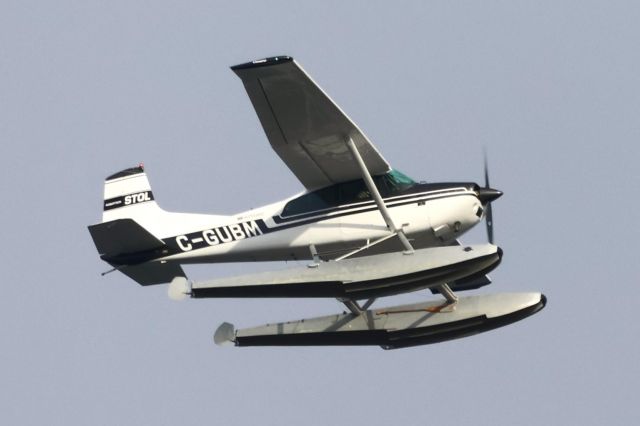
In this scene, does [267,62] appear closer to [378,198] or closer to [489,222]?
[378,198]

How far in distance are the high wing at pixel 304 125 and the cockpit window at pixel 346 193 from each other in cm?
10

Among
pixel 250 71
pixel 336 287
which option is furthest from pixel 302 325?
pixel 250 71

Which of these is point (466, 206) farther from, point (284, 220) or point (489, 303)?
point (284, 220)

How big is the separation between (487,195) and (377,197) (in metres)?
1.68

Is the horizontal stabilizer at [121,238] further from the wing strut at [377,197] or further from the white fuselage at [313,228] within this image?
the wing strut at [377,197]

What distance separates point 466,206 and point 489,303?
1517 mm

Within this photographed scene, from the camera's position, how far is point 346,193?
57.1 ft

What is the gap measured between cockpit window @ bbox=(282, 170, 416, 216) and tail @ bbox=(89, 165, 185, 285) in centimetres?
204

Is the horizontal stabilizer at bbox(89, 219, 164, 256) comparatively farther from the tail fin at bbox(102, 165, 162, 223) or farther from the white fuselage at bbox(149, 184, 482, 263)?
the tail fin at bbox(102, 165, 162, 223)

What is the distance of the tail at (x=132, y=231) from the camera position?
1711 cm

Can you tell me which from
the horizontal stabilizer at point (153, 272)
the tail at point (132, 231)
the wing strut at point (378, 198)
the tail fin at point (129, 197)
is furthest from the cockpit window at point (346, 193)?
the tail fin at point (129, 197)

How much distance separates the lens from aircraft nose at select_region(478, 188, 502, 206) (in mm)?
17125

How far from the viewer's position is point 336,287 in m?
15.8

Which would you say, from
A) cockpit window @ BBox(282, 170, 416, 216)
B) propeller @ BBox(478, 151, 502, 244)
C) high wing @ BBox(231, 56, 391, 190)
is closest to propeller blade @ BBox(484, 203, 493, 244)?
propeller @ BBox(478, 151, 502, 244)
